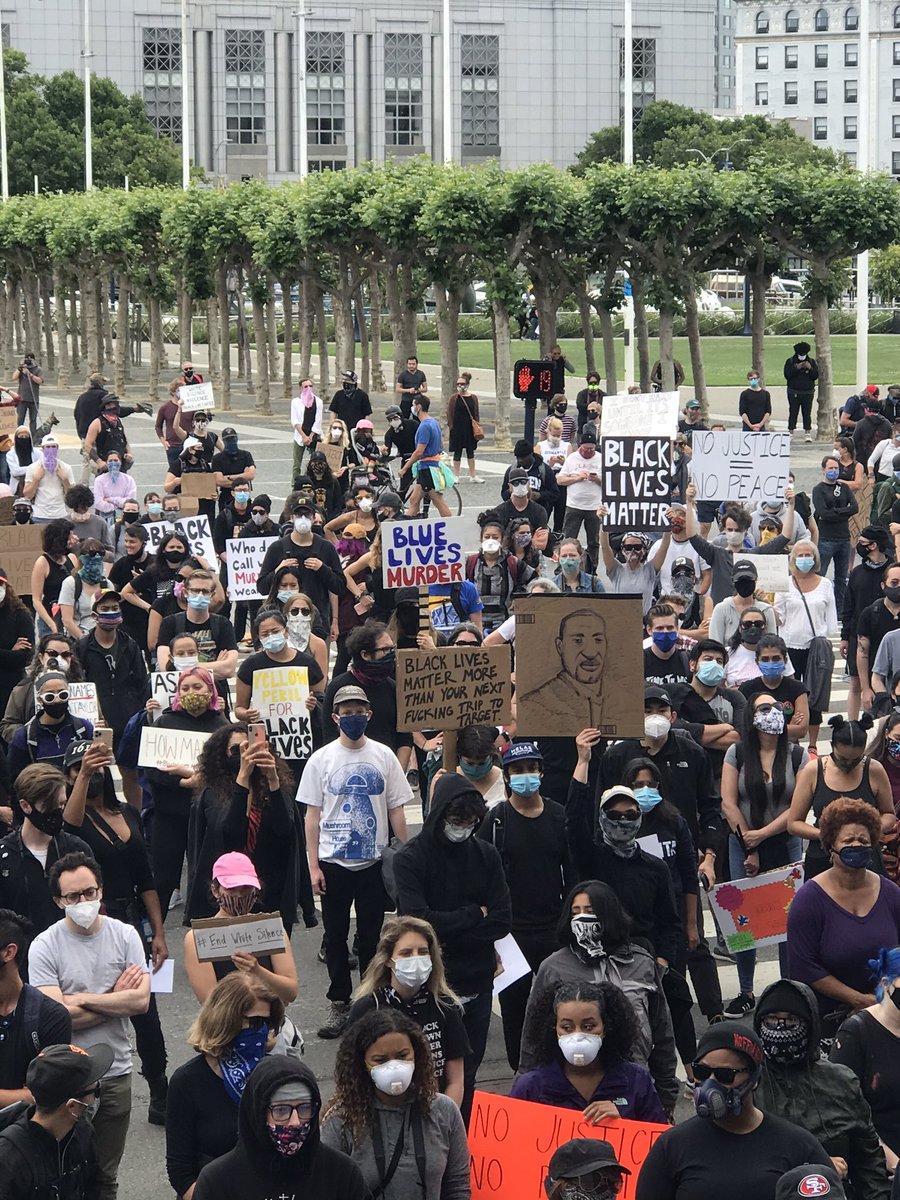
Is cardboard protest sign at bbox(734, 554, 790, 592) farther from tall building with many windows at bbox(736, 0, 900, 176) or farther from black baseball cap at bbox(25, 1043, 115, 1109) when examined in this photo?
tall building with many windows at bbox(736, 0, 900, 176)

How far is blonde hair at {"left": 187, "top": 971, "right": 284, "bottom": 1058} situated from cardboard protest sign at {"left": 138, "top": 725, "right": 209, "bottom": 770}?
3.73 metres

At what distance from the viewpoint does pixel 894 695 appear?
1045cm

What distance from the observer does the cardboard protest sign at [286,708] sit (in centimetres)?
1023

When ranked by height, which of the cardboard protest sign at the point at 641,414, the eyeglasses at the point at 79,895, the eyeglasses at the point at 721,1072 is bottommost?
the eyeglasses at the point at 721,1072

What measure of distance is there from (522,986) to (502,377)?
89.5 ft

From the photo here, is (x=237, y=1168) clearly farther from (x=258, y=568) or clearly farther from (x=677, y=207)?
(x=677, y=207)

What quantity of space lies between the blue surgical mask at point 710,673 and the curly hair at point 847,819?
109 inches

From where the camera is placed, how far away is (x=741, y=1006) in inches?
344

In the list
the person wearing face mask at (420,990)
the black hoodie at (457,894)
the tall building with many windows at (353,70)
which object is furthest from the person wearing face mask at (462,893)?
the tall building with many windows at (353,70)

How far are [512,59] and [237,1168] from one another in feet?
454

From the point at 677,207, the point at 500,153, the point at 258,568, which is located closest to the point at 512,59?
the point at 500,153

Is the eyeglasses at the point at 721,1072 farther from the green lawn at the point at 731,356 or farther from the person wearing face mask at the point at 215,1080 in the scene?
the green lawn at the point at 731,356

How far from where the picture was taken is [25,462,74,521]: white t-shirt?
17.7m

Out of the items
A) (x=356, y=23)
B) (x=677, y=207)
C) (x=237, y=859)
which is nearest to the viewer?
(x=237, y=859)
